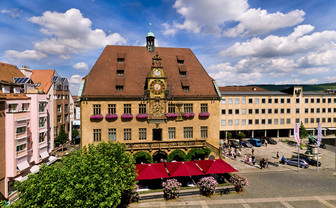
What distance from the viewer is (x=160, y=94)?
107 feet

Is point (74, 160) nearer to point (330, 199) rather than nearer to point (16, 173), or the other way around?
point (16, 173)

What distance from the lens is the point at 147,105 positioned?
107 ft

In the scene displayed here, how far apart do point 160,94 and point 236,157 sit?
979 inches

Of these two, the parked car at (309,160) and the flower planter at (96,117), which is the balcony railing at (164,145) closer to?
the flower planter at (96,117)

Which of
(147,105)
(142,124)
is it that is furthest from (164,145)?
(147,105)

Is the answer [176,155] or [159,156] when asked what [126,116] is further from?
[176,155]

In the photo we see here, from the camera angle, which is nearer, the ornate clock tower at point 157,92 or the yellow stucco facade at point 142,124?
the yellow stucco facade at point 142,124

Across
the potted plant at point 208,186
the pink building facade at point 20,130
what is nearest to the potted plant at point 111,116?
the pink building facade at point 20,130

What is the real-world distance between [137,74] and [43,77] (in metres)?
40.8

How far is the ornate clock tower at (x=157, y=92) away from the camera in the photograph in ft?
105

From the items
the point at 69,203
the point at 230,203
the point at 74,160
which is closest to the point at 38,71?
the point at 74,160

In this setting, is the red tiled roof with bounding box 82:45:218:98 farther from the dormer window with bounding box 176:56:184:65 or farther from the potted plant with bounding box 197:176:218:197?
the potted plant with bounding box 197:176:218:197

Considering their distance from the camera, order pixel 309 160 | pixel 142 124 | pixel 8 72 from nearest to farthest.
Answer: pixel 142 124
pixel 309 160
pixel 8 72

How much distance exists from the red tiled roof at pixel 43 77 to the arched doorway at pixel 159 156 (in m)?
43.1
